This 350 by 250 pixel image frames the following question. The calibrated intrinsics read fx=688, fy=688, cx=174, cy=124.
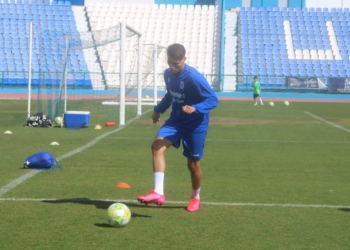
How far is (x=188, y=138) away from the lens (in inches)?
299

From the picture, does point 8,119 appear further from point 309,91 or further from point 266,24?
point 266,24

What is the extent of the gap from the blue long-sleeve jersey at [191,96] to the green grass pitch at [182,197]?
98cm

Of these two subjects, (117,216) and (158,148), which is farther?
(158,148)

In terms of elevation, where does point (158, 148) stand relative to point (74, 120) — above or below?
above

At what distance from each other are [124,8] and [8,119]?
34.0 metres

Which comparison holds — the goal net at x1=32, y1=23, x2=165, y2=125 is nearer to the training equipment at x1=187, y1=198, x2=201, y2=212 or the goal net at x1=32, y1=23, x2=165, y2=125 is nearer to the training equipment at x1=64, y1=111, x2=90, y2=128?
the training equipment at x1=64, y1=111, x2=90, y2=128

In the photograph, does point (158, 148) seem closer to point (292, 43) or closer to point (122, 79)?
point (122, 79)

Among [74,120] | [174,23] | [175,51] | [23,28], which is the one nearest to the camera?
[175,51]

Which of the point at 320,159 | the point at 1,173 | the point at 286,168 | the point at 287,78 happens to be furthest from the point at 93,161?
the point at 287,78

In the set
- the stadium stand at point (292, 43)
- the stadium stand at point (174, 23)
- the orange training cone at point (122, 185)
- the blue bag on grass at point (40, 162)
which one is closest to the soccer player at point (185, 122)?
the orange training cone at point (122, 185)

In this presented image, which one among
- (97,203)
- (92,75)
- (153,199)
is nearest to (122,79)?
(97,203)

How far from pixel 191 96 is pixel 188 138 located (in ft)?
1.53

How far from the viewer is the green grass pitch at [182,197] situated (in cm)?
618

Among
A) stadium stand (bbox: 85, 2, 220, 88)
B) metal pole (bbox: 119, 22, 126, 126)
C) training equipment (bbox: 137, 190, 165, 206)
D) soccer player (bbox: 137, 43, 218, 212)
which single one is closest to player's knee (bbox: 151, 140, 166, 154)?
soccer player (bbox: 137, 43, 218, 212)
